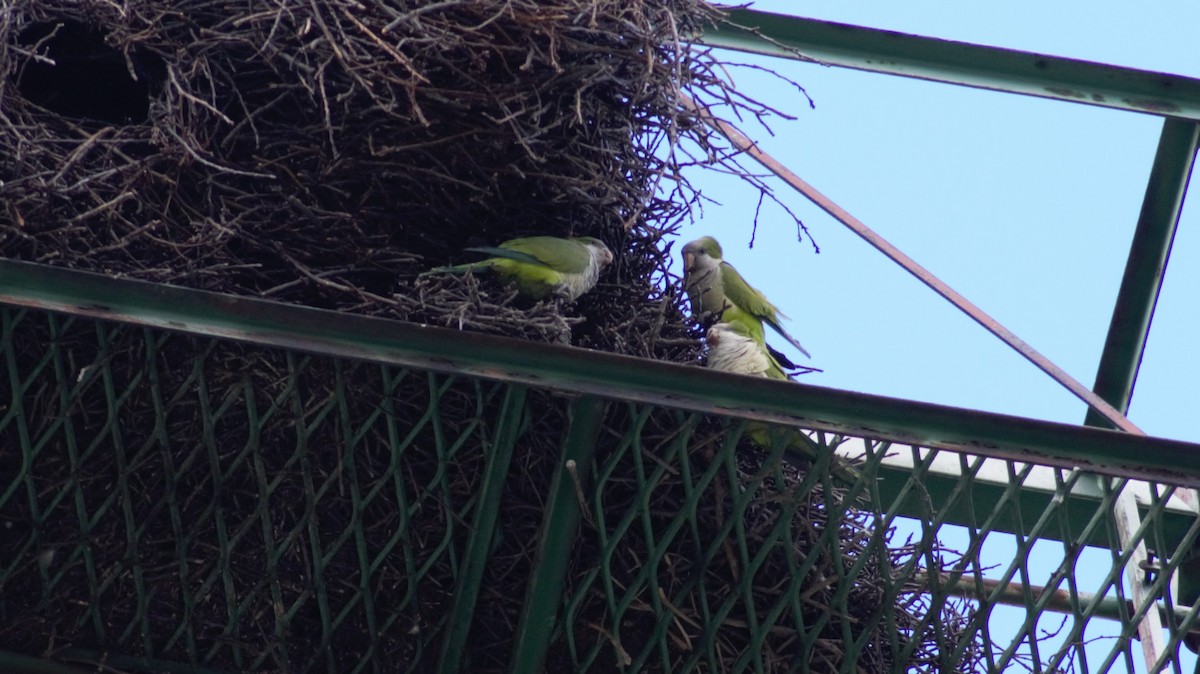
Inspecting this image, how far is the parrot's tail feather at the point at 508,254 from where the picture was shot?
109 inches

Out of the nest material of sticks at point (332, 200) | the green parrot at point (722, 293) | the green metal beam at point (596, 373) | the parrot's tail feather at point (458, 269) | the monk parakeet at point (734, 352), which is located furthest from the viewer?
the green parrot at point (722, 293)

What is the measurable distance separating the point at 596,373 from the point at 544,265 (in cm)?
70

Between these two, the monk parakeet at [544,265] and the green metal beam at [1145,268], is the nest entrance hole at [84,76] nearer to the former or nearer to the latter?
the monk parakeet at [544,265]

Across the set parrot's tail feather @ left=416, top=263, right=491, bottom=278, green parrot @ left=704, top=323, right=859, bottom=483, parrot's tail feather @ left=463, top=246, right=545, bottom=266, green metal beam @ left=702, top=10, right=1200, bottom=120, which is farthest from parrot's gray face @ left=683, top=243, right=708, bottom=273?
parrot's tail feather @ left=416, top=263, right=491, bottom=278

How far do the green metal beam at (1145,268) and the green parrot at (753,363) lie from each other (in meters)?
0.73

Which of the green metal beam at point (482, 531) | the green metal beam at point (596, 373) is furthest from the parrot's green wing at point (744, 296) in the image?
the green metal beam at point (596, 373)

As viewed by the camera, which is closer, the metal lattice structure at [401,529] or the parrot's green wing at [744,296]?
the metal lattice structure at [401,529]

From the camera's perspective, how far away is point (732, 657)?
2.66m

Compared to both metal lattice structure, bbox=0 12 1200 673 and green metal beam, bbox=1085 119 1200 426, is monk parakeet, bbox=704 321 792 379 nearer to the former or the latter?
metal lattice structure, bbox=0 12 1200 673

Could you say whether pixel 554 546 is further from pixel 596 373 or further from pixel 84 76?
pixel 84 76

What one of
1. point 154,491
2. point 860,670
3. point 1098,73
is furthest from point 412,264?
point 1098,73

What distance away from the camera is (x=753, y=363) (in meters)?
3.10

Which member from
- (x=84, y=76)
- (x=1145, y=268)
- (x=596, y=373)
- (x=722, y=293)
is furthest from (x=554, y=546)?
(x=84, y=76)

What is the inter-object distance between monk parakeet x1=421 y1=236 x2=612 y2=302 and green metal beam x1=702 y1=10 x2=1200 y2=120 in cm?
82
